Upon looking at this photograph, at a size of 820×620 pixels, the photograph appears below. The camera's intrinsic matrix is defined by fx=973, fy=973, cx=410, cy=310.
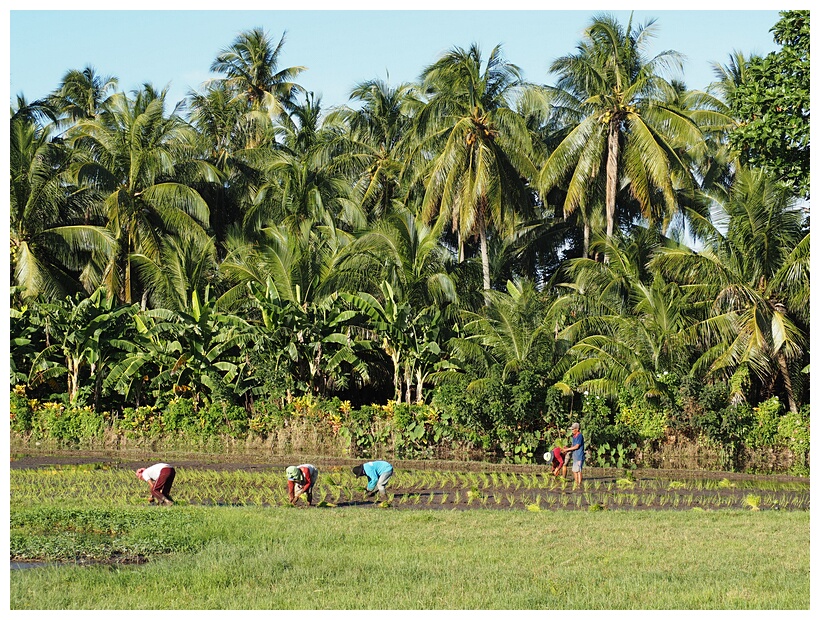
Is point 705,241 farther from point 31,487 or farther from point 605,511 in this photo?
point 31,487

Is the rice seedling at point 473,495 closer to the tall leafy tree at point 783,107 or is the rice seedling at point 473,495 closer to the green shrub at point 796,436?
the tall leafy tree at point 783,107

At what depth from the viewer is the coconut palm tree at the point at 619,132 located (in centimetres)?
2898

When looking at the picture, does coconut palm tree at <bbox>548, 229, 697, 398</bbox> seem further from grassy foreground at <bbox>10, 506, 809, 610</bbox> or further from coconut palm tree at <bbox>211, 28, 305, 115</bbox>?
coconut palm tree at <bbox>211, 28, 305, 115</bbox>

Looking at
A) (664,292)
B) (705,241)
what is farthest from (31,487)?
(705,241)

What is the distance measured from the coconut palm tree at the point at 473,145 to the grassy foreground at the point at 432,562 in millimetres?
17158

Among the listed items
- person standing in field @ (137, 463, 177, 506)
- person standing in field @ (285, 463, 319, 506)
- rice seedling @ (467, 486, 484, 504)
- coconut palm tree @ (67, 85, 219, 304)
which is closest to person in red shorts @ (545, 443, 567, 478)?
rice seedling @ (467, 486, 484, 504)

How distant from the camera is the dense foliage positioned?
2302 cm

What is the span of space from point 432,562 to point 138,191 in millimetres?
25391

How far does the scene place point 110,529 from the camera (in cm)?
1202

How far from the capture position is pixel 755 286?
23906mm

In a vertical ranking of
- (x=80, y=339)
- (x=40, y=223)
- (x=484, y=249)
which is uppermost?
(x=40, y=223)

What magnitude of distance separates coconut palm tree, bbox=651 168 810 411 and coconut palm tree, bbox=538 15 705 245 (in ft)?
15.1

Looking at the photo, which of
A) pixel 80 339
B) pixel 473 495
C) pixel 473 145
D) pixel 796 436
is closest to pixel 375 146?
pixel 473 145

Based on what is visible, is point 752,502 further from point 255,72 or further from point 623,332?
point 255,72
